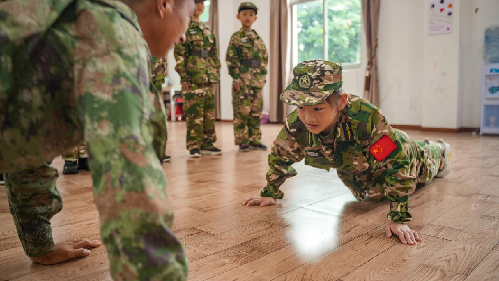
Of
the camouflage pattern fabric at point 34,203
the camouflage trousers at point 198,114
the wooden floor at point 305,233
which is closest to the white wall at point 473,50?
the wooden floor at point 305,233

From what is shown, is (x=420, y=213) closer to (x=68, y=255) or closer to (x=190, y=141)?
(x=68, y=255)

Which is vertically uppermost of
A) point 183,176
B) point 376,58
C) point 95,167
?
point 376,58

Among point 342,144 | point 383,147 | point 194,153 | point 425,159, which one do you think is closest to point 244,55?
point 194,153

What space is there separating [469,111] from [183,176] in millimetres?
4209

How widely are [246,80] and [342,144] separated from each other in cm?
232

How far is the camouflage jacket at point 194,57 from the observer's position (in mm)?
3477

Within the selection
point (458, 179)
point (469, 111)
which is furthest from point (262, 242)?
point (469, 111)

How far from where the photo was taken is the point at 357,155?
160 centimetres

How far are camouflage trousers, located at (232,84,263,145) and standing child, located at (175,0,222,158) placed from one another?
30 centimetres

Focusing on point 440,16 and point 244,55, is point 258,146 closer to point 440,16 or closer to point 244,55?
point 244,55

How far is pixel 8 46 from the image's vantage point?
20.3 inches

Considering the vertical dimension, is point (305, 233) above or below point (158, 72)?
below

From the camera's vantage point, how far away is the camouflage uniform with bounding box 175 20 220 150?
3.47m

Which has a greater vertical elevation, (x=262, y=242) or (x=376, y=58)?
(x=376, y=58)
